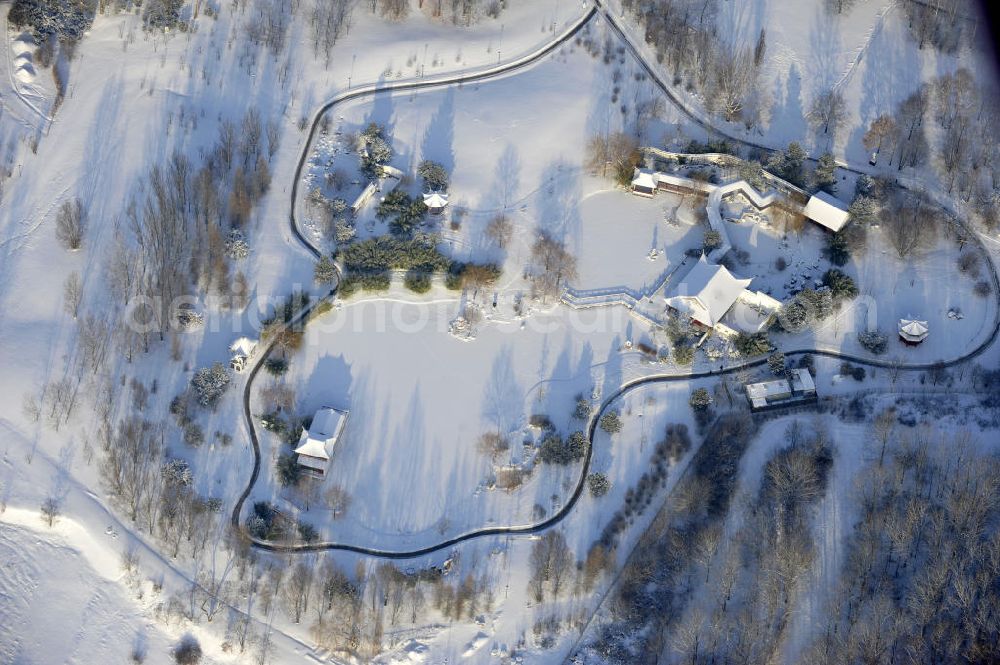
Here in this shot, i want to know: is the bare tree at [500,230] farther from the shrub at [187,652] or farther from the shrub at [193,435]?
the shrub at [187,652]

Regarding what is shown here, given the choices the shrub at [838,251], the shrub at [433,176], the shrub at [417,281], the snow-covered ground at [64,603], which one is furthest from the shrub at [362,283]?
the shrub at [838,251]

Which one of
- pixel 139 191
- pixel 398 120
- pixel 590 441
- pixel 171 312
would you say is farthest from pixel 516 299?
pixel 139 191

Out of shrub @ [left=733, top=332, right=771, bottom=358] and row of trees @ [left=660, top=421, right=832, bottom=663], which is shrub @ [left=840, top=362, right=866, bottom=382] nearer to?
shrub @ [left=733, top=332, right=771, bottom=358]

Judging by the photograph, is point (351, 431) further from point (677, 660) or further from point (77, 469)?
point (677, 660)

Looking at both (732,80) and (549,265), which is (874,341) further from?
(732,80)

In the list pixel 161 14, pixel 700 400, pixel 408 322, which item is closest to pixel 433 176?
pixel 408 322

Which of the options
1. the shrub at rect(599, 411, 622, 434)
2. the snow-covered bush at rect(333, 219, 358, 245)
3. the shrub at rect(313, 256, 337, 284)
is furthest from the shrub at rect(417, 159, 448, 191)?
the shrub at rect(599, 411, 622, 434)
